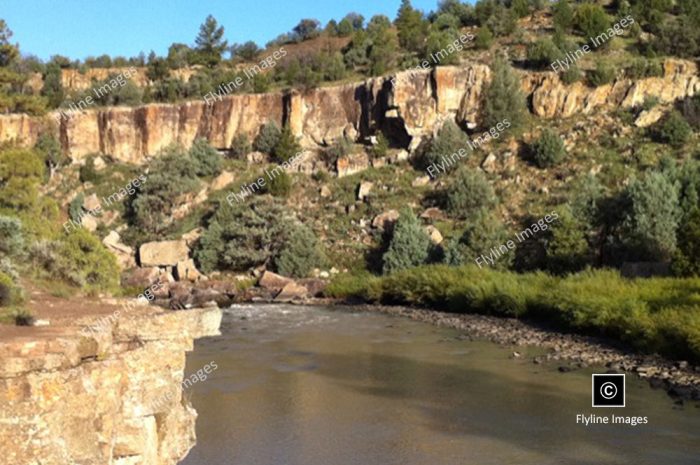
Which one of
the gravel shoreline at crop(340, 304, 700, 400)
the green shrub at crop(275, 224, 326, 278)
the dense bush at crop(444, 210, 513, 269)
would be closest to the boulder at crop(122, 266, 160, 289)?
the green shrub at crop(275, 224, 326, 278)

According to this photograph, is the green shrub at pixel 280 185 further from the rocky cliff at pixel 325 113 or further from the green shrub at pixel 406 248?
the green shrub at pixel 406 248

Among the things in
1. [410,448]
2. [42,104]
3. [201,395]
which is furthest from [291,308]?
[410,448]

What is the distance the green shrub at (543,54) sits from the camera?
4591cm

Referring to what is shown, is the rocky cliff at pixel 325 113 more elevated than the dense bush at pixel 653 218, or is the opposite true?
the rocky cliff at pixel 325 113

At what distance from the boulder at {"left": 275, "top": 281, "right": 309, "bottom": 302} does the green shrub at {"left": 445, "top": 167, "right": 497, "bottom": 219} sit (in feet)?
34.8

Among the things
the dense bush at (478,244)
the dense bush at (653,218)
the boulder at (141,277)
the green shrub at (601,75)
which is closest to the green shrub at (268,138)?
the boulder at (141,277)

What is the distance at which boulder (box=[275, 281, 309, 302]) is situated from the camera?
31.7 meters

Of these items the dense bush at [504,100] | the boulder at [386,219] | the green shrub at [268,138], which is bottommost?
the boulder at [386,219]

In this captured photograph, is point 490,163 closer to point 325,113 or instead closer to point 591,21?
point 325,113

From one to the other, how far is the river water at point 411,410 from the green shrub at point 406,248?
13.4 meters

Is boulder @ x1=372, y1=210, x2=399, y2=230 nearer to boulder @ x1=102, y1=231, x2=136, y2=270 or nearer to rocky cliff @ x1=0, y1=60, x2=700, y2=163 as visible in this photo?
rocky cliff @ x1=0, y1=60, x2=700, y2=163

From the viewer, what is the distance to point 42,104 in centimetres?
2698

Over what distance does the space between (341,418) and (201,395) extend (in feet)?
10.7

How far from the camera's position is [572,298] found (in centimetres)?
2153
